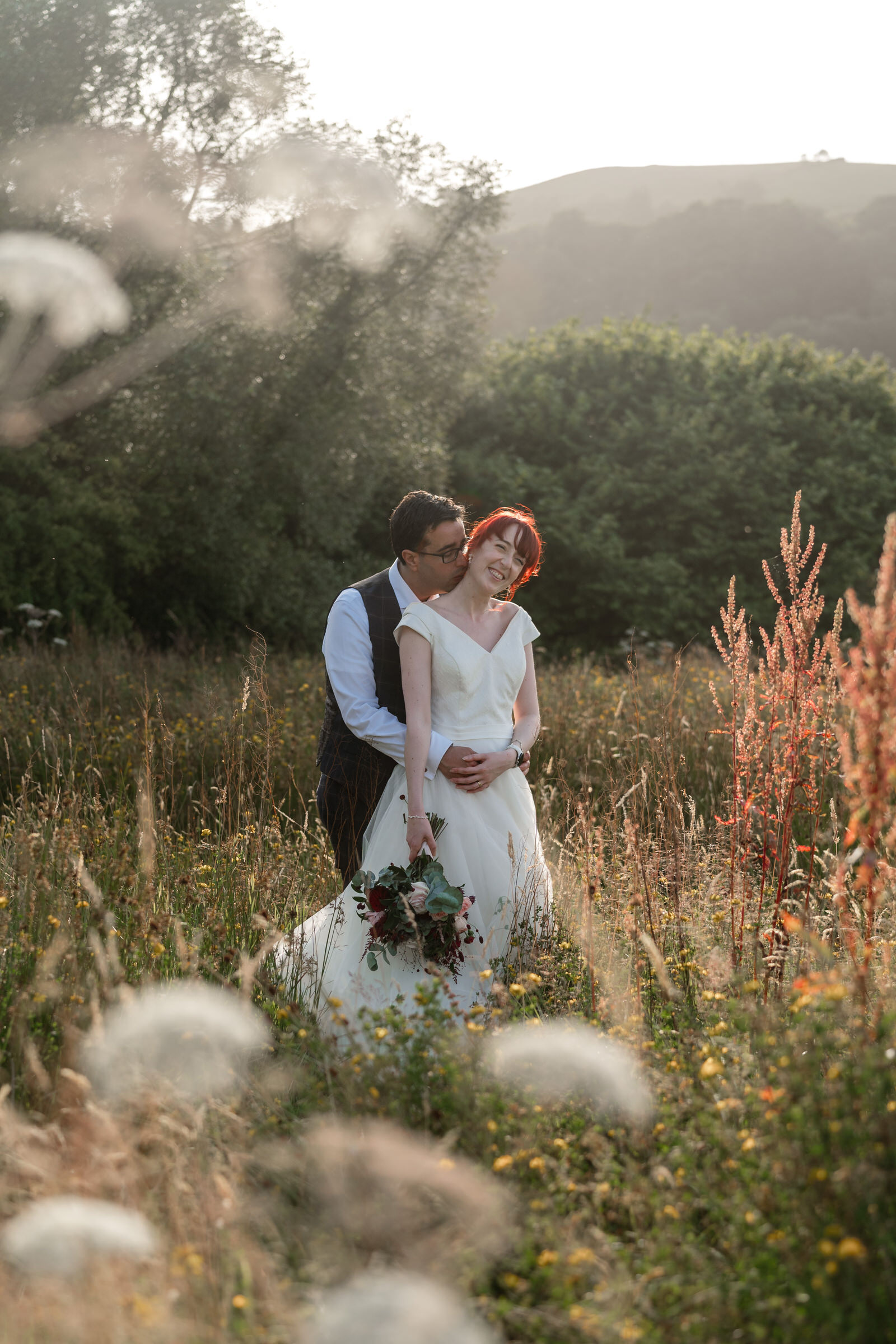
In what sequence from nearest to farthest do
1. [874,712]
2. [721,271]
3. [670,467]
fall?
1. [874,712]
2. [670,467]
3. [721,271]

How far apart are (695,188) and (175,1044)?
2370 inches

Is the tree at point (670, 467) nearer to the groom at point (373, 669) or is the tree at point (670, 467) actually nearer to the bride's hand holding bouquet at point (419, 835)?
the groom at point (373, 669)

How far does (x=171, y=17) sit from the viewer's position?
11.3 metres

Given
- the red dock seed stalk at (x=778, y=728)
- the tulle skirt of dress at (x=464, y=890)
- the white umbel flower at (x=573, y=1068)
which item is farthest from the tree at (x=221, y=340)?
the white umbel flower at (x=573, y=1068)

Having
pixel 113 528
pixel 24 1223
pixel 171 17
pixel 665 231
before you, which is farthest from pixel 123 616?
pixel 665 231

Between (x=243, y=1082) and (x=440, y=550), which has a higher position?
(x=440, y=550)

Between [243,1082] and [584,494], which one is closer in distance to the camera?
[243,1082]

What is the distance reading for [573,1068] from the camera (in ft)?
8.40

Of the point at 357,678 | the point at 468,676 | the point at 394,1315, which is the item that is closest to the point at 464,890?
the point at 468,676

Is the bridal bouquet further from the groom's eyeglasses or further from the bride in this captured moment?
the groom's eyeglasses

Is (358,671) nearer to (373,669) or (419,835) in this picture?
(373,669)

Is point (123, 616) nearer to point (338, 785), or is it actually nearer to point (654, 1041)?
point (338, 785)

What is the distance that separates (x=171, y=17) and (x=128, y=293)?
3.15 meters

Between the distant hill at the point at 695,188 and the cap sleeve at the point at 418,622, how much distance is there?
47.9 metres
